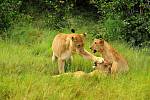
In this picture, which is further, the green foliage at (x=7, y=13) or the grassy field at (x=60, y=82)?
the green foliage at (x=7, y=13)

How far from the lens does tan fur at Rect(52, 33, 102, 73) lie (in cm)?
877

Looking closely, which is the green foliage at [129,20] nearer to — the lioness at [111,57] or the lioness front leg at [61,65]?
the lioness at [111,57]

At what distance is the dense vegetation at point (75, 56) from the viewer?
7422 millimetres

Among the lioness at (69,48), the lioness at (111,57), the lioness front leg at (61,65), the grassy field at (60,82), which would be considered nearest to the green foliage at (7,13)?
the grassy field at (60,82)

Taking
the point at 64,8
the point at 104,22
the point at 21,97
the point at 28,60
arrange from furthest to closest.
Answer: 1. the point at 64,8
2. the point at 104,22
3. the point at 28,60
4. the point at 21,97

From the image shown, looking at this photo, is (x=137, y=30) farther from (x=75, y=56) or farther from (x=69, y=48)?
(x=69, y=48)

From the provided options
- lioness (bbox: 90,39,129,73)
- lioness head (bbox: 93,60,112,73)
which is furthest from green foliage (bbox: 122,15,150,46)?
lioness head (bbox: 93,60,112,73)

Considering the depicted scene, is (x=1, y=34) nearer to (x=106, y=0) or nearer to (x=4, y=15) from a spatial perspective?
(x=4, y=15)

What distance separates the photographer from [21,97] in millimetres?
6977

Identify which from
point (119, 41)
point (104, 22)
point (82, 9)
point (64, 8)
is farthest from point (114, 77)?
point (82, 9)

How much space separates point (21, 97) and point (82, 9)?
958cm

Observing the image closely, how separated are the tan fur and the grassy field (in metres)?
0.26

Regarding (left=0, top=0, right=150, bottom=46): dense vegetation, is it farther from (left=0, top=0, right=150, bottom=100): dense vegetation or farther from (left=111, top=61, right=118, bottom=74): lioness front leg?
(left=111, top=61, right=118, bottom=74): lioness front leg

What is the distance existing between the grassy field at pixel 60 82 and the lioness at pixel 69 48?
265 mm
